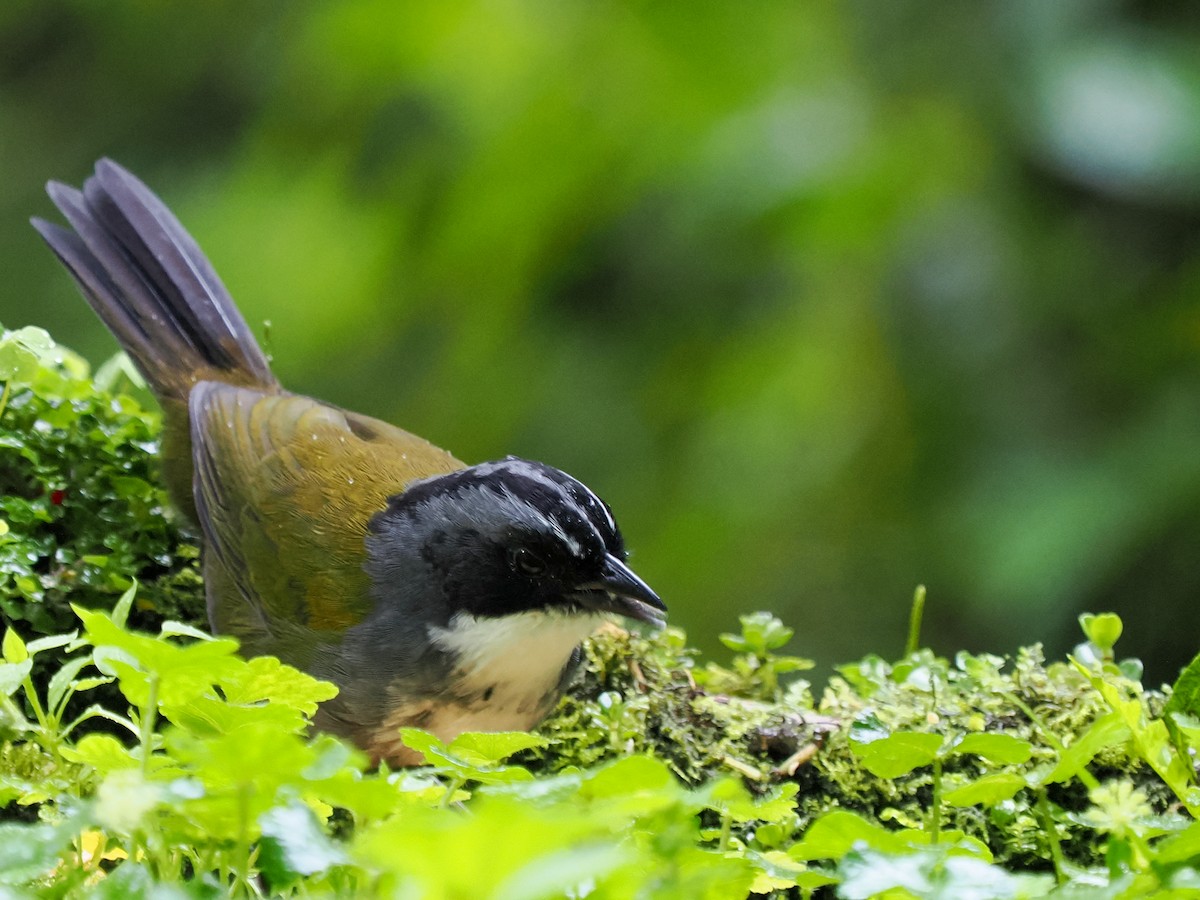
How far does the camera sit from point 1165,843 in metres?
1.58

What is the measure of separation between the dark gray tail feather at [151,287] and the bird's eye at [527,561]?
1.31 m

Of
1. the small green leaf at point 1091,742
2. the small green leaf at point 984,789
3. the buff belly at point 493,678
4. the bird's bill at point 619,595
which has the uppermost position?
the small green leaf at point 1091,742

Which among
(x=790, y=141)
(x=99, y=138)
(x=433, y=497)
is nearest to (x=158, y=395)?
(x=433, y=497)

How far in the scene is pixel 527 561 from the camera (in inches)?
130

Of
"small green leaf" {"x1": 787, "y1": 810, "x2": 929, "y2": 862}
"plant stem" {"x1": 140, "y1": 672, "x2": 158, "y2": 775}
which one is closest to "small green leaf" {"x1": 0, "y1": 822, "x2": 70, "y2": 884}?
"plant stem" {"x1": 140, "y1": 672, "x2": 158, "y2": 775}

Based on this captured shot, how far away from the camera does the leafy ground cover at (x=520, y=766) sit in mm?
1329

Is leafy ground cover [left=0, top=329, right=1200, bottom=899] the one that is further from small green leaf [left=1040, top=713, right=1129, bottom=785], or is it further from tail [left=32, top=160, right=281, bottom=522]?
tail [left=32, top=160, right=281, bottom=522]

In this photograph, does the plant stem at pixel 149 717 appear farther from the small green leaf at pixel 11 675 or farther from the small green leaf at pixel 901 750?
the small green leaf at pixel 901 750

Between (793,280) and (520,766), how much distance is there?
4.39 meters

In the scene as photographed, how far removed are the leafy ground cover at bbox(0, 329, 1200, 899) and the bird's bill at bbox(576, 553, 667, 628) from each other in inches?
7.9

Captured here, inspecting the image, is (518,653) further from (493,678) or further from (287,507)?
(287,507)

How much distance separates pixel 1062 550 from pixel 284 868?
4671 mm

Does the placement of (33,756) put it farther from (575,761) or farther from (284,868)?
(284,868)

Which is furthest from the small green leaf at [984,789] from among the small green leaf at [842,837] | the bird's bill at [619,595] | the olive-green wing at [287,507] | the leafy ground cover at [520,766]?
the olive-green wing at [287,507]
